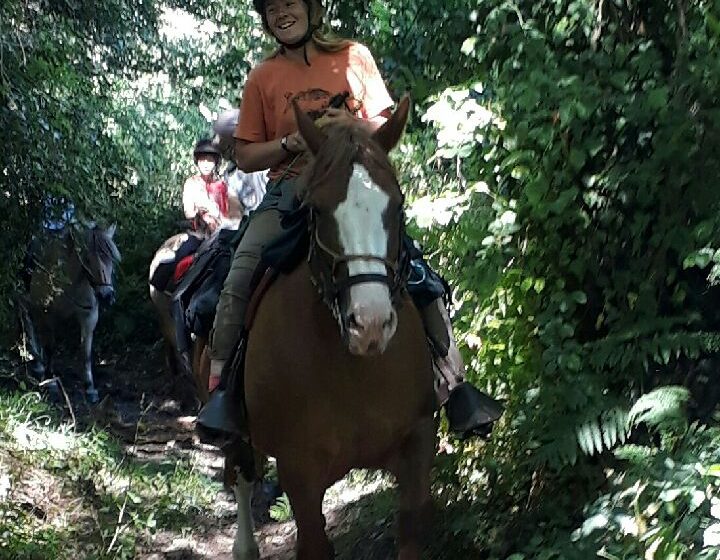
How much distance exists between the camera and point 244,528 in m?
5.67

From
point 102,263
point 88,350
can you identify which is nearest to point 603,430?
point 102,263

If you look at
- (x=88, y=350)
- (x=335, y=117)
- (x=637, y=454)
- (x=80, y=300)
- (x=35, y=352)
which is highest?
(x=80, y=300)

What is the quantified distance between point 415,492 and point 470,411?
464 millimetres

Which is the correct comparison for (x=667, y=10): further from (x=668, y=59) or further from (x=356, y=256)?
(x=356, y=256)

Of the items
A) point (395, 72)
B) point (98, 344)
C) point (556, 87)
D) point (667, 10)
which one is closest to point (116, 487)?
point (395, 72)

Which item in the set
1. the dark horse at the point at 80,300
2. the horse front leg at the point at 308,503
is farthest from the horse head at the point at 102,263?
the horse front leg at the point at 308,503

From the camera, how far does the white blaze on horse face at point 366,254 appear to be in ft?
10.6

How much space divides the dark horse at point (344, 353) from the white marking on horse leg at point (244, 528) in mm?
1667

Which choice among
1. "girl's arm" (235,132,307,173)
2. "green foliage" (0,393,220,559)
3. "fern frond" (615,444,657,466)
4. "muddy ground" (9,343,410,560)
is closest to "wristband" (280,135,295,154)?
"girl's arm" (235,132,307,173)

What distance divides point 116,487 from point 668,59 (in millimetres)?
4695

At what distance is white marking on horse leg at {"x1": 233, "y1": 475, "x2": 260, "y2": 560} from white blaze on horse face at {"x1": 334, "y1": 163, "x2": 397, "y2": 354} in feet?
8.85

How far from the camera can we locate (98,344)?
14.1 metres

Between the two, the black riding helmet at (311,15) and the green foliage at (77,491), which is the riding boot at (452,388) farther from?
the green foliage at (77,491)

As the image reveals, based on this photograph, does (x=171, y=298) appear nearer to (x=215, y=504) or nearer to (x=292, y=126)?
(x=215, y=504)
